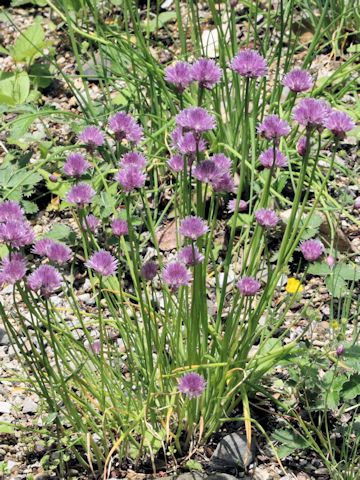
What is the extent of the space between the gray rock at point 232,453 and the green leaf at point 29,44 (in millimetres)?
2289

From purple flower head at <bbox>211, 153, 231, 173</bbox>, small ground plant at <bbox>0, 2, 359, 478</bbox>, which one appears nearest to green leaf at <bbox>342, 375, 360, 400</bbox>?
small ground plant at <bbox>0, 2, 359, 478</bbox>

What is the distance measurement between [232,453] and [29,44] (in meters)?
2.37

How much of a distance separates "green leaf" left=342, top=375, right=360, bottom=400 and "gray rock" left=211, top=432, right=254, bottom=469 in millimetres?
307

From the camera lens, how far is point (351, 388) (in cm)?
224

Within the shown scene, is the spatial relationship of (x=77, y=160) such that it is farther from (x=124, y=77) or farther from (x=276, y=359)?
(x=124, y=77)

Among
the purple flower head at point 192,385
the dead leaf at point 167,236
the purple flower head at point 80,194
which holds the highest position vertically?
the purple flower head at point 80,194

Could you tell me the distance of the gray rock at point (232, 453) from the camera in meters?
2.32

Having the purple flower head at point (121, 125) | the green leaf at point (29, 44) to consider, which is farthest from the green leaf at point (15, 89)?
the purple flower head at point (121, 125)

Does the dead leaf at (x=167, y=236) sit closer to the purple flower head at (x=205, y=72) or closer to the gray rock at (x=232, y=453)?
the gray rock at (x=232, y=453)

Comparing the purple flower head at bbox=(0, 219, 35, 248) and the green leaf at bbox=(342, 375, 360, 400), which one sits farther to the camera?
the green leaf at bbox=(342, 375, 360, 400)

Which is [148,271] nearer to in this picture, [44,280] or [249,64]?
[44,280]

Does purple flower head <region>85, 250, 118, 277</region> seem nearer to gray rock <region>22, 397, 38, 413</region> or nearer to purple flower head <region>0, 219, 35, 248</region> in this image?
purple flower head <region>0, 219, 35, 248</region>

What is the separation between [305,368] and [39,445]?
0.78 metres

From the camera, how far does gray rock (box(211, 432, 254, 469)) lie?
2.32 meters
